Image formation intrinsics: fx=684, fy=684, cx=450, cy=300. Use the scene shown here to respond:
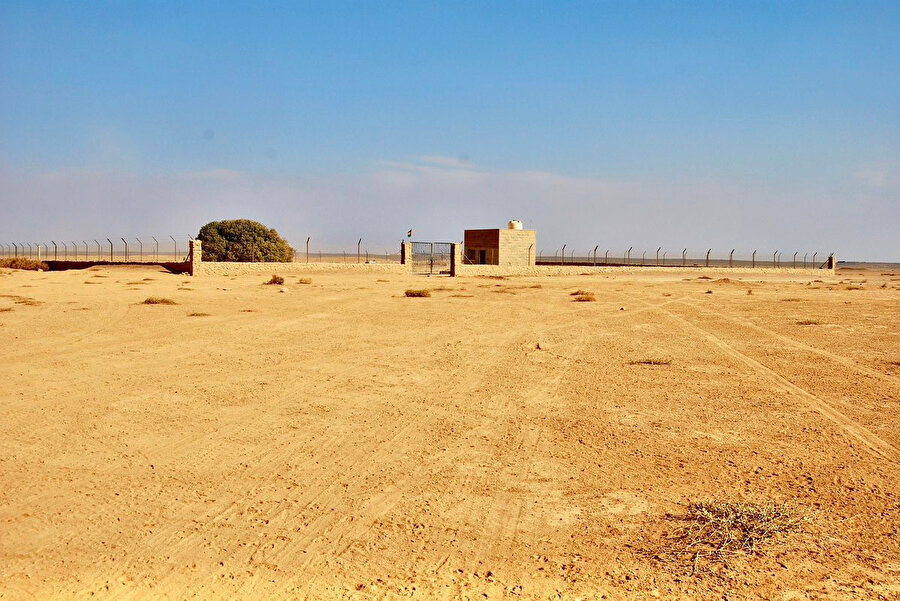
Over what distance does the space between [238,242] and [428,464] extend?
4620cm

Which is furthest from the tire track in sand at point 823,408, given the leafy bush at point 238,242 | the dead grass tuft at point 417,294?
the leafy bush at point 238,242

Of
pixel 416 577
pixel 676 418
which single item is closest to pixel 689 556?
pixel 416 577

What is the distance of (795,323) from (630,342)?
6264 mm

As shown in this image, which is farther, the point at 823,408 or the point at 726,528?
the point at 823,408

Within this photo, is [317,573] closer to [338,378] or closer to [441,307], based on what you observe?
[338,378]

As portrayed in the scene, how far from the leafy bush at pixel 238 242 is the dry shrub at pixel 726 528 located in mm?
45461

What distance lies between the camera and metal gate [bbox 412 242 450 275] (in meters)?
43.8

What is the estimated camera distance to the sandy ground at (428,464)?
13.0ft

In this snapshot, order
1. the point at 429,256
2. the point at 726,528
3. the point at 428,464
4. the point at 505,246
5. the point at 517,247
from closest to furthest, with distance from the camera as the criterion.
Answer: the point at 726,528 → the point at 428,464 → the point at 429,256 → the point at 505,246 → the point at 517,247

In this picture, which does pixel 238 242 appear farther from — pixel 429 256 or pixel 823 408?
pixel 823 408

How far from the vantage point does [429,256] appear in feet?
146

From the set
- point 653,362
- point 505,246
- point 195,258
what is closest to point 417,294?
point 653,362

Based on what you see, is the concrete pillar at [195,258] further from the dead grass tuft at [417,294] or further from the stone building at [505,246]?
the stone building at [505,246]

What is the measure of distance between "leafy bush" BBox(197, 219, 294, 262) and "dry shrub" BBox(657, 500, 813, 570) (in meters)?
45.5
